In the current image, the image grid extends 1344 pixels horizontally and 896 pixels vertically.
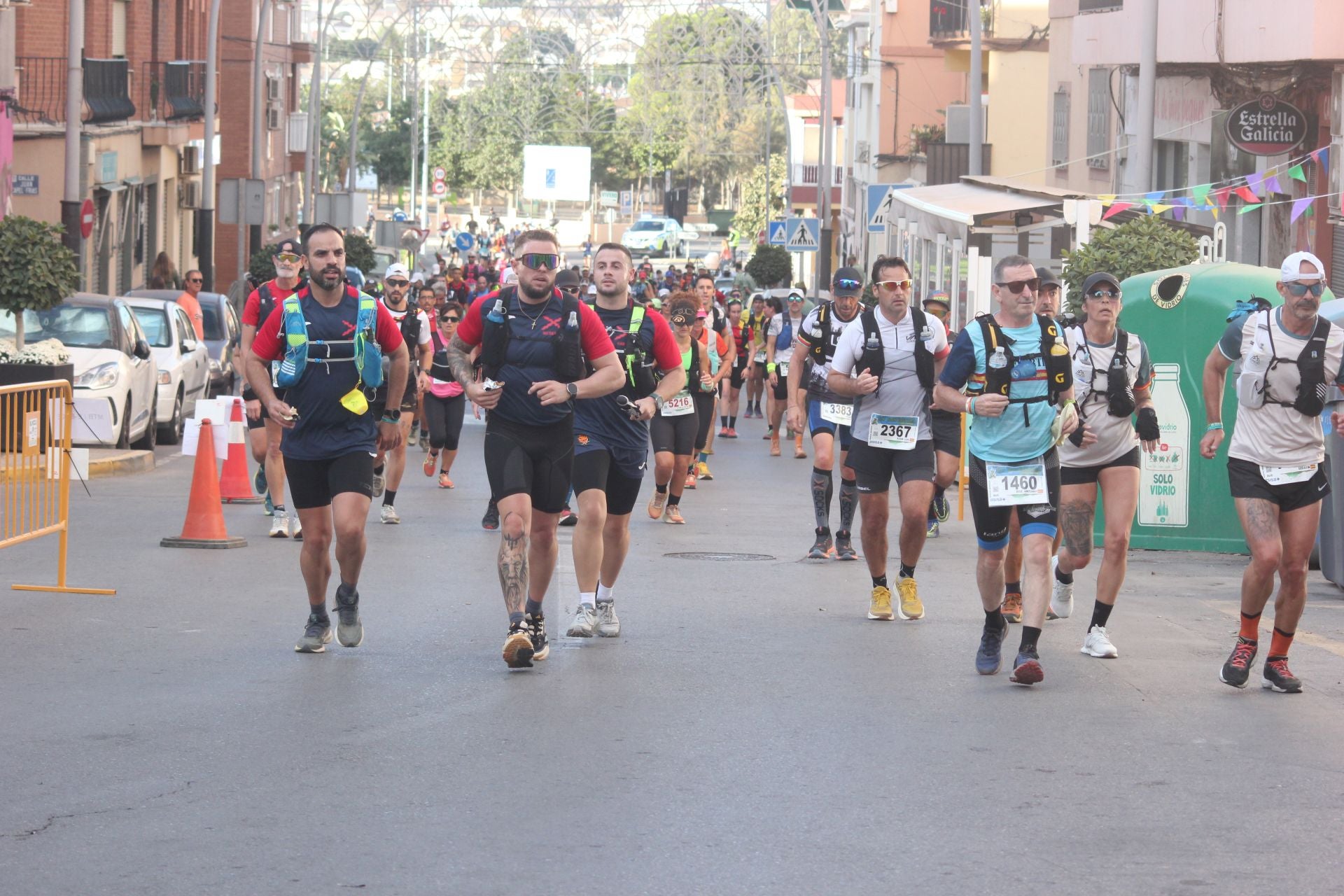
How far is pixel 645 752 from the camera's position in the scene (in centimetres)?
705

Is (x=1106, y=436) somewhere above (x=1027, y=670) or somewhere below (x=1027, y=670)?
above

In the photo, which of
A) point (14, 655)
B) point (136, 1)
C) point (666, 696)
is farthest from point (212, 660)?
point (136, 1)

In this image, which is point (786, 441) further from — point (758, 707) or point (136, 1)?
point (136, 1)

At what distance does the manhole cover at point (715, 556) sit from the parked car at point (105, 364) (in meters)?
7.26

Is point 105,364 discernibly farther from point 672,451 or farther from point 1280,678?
point 1280,678

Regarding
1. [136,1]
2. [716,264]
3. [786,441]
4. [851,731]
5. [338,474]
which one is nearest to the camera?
[851,731]

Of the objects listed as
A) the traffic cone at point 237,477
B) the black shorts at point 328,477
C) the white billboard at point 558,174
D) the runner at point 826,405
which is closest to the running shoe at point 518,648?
the black shorts at point 328,477

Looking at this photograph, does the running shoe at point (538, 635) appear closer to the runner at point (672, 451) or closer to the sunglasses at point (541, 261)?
the sunglasses at point (541, 261)

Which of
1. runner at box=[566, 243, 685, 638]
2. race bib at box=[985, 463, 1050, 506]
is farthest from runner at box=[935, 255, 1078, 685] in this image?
runner at box=[566, 243, 685, 638]

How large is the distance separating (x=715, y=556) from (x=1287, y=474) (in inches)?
220

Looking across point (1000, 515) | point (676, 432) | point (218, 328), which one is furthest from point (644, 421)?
point (218, 328)

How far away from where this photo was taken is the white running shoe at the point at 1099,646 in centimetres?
930

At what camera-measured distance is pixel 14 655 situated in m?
8.84

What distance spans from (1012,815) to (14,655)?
187 inches
